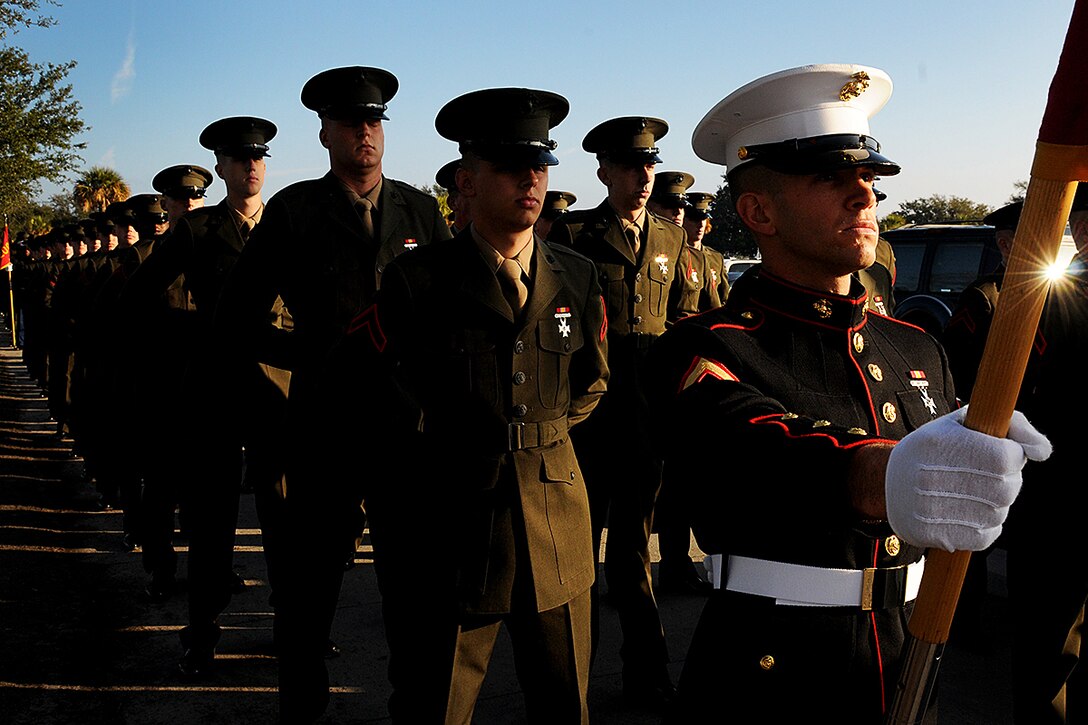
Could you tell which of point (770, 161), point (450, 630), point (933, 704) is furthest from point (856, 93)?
point (450, 630)

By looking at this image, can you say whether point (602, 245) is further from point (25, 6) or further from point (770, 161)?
point (25, 6)

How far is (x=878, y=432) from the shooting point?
71.4 inches

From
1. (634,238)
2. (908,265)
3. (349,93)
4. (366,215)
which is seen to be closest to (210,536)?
(366,215)

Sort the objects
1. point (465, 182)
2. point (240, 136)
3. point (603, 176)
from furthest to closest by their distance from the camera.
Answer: point (603, 176) < point (240, 136) < point (465, 182)

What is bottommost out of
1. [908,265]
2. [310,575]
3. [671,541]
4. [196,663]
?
[196,663]

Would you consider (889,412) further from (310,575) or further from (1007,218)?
(1007,218)

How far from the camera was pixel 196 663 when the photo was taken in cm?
441

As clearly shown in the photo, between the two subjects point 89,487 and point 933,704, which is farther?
point 89,487

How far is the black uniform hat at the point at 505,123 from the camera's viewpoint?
117 inches

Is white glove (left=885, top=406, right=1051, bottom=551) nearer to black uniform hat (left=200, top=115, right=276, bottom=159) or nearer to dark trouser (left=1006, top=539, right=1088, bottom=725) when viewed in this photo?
dark trouser (left=1006, top=539, right=1088, bottom=725)

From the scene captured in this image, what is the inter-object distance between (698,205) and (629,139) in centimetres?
325

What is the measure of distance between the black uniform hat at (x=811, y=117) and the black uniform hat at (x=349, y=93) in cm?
235

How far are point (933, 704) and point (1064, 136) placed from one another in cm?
122

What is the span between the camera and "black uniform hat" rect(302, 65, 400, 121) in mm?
3996
